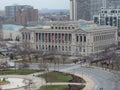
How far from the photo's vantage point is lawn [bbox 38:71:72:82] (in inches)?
2350

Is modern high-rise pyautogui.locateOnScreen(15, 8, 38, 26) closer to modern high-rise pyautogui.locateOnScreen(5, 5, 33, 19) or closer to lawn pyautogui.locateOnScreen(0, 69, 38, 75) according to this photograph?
modern high-rise pyautogui.locateOnScreen(5, 5, 33, 19)

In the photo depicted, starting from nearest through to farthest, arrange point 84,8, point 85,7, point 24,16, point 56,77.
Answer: point 56,77 < point 84,8 < point 85,7 < point 24,16

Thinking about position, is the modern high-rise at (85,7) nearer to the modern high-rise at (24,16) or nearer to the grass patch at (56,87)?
the modern high-rise at (24,16)

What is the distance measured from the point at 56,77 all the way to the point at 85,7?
11172 cm

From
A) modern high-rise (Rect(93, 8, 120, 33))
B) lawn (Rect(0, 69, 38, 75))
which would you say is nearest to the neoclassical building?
modern high-rise (Rect(93, 8, 120, 33))

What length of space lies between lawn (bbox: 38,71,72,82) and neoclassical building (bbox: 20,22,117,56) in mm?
25118

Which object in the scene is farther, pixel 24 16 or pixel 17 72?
pixel 24 16

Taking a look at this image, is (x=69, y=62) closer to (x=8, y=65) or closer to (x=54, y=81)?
(x=8, y=65)

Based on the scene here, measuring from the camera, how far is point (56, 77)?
6162cm

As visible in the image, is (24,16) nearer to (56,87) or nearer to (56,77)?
(56,77)

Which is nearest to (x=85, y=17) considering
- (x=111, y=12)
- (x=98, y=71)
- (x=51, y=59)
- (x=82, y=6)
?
(x=82, y=6)

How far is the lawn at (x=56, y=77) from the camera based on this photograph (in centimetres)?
5969

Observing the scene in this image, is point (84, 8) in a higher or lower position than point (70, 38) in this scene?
higher

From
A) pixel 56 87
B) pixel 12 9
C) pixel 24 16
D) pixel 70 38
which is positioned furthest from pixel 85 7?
pixel 56 87
